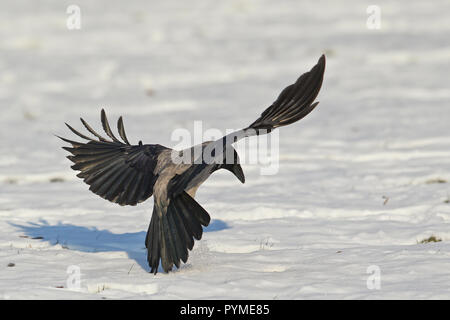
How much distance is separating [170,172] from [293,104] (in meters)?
1.10

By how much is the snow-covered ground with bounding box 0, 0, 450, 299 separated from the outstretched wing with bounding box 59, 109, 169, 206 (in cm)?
60

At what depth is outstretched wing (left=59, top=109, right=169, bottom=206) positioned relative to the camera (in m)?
5.87

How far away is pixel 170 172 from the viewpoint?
5746 mm

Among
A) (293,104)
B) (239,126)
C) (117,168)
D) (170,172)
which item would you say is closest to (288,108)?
(293,104)

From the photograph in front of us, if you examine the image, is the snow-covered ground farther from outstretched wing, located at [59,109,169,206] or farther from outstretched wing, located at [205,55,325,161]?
outstretched wing, located at [205,55,325,161]

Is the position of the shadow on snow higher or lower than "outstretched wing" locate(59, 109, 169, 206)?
lower

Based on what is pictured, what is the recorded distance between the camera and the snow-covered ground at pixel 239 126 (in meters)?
Answer: 5.70

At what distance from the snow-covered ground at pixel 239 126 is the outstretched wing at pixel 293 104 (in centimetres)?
116

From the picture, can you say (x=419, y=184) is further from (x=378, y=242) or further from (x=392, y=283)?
(x=392, y=283)

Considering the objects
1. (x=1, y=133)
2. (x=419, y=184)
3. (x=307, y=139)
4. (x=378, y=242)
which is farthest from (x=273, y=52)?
(x=378, y=242)

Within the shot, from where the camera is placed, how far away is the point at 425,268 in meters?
5.63

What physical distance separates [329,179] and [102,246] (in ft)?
11.1

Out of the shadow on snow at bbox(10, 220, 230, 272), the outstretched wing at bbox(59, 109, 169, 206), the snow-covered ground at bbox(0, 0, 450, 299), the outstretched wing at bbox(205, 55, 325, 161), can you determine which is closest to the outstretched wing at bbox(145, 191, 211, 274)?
the snow-covered ground at bbox(0, 0, 450, 299)

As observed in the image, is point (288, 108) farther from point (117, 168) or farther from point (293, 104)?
point (117, 168)
